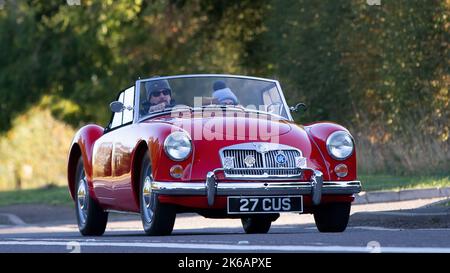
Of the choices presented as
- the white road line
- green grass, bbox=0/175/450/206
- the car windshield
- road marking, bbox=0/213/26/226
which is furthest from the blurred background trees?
the white road line

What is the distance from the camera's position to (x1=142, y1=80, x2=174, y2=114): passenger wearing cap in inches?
537

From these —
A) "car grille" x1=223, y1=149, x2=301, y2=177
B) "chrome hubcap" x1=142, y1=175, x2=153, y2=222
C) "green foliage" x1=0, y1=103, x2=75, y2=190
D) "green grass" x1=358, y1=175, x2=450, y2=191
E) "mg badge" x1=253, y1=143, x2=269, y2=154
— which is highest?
"mg badge" x1=253, y1=143, x2=269, y2=154

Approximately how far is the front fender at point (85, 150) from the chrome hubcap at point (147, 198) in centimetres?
192

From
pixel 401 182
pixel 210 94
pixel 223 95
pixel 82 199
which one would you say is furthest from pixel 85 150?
pixel 401 182

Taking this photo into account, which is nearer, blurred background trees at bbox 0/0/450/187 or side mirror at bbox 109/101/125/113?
side mirror at bbox 109/101/125/113

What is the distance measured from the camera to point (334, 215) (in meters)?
12.6

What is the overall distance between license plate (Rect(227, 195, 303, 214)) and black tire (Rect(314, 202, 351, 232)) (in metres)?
0.68

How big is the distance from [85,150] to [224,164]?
3.06 meters

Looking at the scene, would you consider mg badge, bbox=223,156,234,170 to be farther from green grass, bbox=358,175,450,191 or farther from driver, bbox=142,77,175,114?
green grass, bbox=358,175,450,191

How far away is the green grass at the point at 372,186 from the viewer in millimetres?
20844

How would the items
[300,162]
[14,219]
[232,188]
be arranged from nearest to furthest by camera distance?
[232,188] < [300,162] < [14,219]
